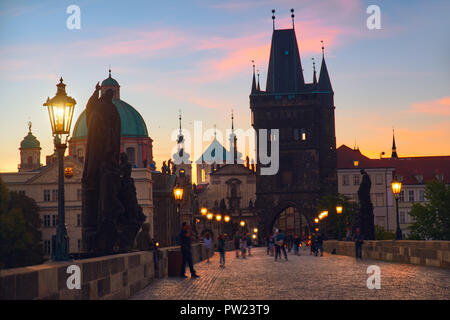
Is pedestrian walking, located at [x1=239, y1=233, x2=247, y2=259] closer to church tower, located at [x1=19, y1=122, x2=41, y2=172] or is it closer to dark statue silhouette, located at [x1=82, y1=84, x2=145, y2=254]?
dark statue silhouette, located at [x1=82, y1=84, x2=145, y2=254]

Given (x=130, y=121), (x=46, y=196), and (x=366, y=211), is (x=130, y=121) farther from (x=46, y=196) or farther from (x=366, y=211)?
(x=366, y=211)

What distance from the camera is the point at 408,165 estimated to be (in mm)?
127312

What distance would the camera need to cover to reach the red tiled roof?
12419 cm

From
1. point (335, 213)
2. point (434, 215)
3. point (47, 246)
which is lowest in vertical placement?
point (47, 246)

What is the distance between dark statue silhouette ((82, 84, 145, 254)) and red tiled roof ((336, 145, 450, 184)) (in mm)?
106373

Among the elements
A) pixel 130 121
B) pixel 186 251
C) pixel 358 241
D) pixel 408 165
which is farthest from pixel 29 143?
pixel 186 251

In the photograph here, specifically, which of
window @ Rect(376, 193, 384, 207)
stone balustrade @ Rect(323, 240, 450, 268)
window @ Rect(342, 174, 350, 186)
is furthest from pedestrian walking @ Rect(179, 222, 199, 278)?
window @ Rect(342, 174, 350, 186)

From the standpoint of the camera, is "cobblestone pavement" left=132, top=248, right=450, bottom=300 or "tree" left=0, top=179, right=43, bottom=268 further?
"tree" left=0, top=179, right=43, bottom=268

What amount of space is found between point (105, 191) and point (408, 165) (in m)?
114

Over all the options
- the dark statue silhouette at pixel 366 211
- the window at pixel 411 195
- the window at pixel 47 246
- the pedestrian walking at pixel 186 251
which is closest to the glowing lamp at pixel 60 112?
the pedestrian walking at pixel 186 251

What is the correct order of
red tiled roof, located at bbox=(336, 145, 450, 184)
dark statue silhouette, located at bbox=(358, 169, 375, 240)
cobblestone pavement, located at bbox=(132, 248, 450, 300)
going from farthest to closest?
red tiled roof, located at bbox=(336, 145, 450, 184)
dark statue silhouette, located at bbox=(358, 169, 375, 240)
cobblestone pavement, located at bbox=(132, 248, 450, 300)

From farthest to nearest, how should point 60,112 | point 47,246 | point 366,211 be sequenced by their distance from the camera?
point 47,246, point 366,211, point 60,112

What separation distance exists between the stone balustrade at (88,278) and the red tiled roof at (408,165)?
106 meters
